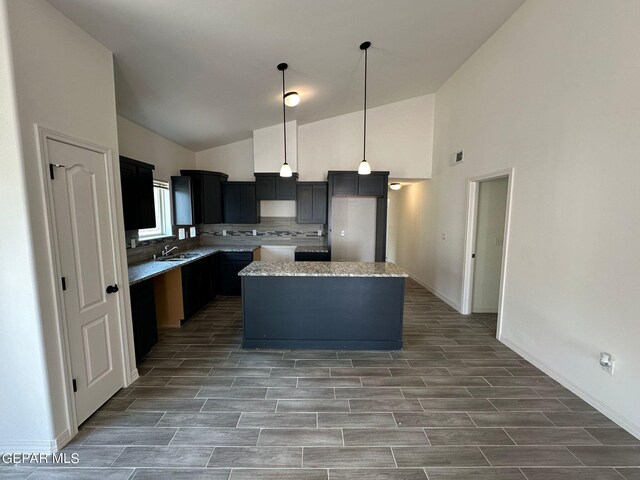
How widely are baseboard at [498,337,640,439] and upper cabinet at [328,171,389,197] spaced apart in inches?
A: 125

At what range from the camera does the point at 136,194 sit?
323 centimetres

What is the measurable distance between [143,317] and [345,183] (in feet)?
12.5

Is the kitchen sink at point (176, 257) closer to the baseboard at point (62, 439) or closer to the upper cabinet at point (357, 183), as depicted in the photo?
the baseboard at point (62, 439)

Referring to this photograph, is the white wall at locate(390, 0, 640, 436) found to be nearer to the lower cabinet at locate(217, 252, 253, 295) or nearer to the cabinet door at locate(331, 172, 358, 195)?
the cabinet door at locate(331, 172, 358, 195)

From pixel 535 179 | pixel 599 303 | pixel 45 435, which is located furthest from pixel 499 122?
pixel 45 435

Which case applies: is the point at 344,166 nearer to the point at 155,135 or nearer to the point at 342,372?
the point at 155,135

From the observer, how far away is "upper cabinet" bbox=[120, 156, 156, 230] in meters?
3.03

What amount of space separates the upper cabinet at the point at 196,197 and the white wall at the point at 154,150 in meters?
0.24

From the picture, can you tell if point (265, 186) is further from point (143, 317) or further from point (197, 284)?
point (143, 317)

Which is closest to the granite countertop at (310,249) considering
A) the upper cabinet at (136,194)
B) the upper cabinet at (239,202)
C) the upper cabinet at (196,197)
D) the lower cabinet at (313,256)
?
the lower cabinet at (313,256)

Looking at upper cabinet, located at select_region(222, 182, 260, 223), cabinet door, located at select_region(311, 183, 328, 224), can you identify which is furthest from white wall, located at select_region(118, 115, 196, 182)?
cabinet door, located at select_region(311, 183, 328, 224)

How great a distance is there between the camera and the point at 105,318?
2.30m

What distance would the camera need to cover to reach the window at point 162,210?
4.41 metres

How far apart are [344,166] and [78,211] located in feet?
14.4
